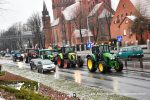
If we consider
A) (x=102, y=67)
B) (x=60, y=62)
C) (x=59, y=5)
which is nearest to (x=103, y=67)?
(x=102, y=67)

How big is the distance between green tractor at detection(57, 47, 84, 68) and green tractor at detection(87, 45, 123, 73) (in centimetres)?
735

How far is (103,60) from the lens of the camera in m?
33.0

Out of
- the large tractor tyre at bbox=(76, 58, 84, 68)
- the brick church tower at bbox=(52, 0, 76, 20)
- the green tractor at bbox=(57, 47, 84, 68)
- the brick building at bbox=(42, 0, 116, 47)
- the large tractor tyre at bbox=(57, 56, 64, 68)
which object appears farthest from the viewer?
the brick church tower at bbox=(52, 0, 76, 20)

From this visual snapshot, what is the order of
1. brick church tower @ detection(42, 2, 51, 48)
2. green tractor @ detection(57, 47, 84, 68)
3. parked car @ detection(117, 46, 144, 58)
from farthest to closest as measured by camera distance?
1. brick church tower @ detection(42, 2, 51, 48)
2. parked car @ detection(117, 46, 144, 58)
3. green tractor @ detection(57, 47, 84, 68)

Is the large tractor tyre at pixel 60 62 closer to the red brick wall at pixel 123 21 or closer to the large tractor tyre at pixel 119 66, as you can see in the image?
the large tractor tyre at pixel 119 66

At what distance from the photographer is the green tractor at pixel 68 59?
42.2 m

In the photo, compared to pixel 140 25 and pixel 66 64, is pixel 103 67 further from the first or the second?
pixel 140 25

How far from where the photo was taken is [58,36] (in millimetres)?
133500

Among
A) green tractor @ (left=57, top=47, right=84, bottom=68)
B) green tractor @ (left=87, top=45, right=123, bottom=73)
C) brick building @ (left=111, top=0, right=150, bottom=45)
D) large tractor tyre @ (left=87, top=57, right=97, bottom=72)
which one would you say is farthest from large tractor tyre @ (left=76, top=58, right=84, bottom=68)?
brick building @ (left=111, top=0, right=150, bottom=45)

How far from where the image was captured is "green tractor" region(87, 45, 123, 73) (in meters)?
32.0

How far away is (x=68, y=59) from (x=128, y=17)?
3745 centimetres

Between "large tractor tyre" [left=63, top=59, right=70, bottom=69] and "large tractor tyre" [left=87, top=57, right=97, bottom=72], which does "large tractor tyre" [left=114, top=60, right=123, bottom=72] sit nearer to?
"large tractor tyre" [left=87, top=57, right=97, bottom=72]

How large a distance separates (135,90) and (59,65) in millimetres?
25889

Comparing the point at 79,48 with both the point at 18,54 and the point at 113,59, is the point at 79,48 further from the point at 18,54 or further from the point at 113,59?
the point at 113,59
